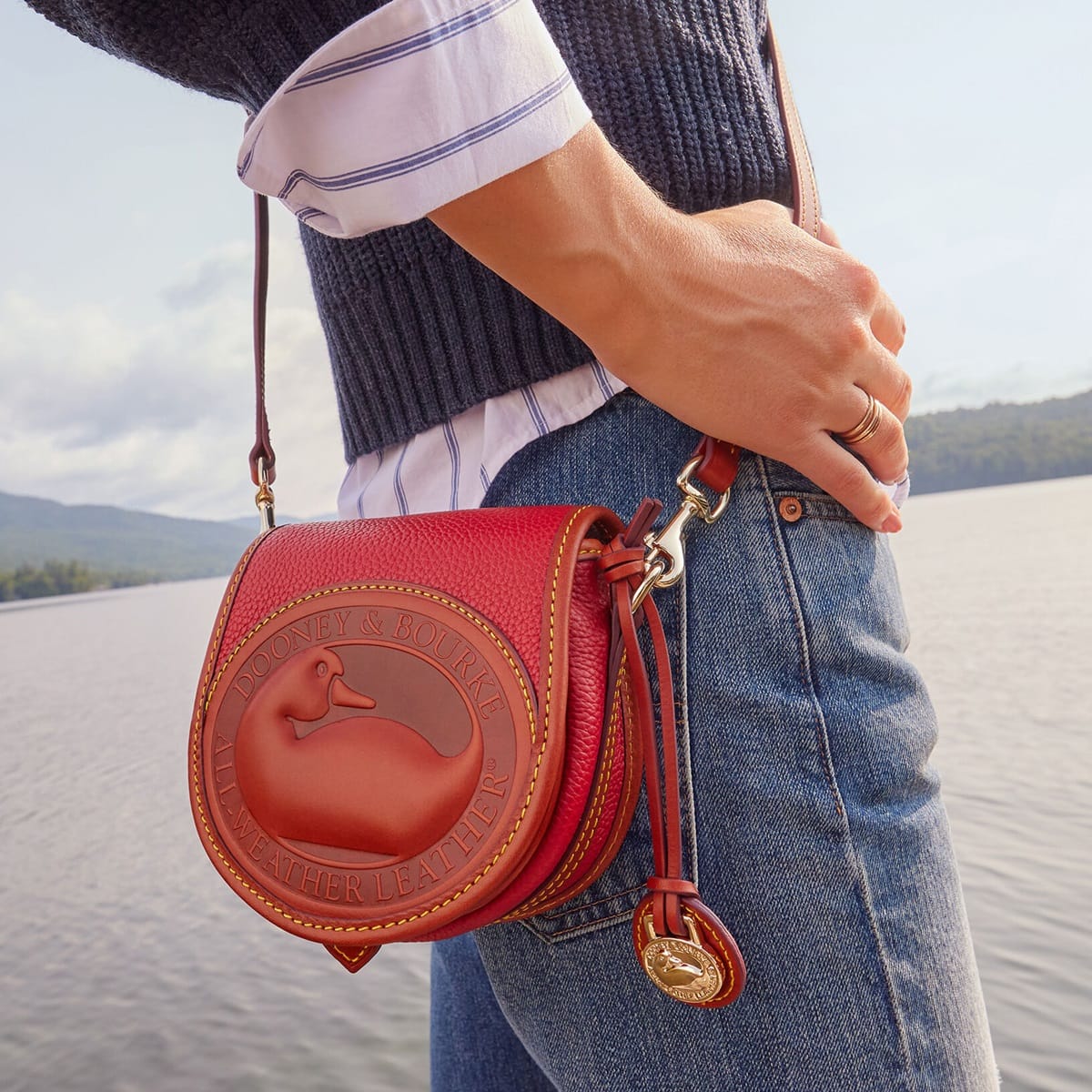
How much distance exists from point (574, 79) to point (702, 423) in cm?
34

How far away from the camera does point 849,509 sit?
2.95 ft

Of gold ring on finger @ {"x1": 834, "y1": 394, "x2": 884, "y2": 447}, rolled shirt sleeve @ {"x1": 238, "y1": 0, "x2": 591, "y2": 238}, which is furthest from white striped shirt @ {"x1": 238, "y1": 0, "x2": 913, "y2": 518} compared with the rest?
gold ring on finger @ {"x1": 834, "y1": 394, "x2": 884, "y2": 447}

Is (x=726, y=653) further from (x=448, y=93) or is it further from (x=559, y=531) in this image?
(x=448, y=93)

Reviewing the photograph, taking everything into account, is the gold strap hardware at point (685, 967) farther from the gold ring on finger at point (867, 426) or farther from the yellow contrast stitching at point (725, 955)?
the gold ring on finger at point (867, 426)

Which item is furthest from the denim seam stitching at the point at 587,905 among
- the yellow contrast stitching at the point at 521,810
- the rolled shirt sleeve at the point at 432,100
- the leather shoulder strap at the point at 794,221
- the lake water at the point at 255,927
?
the lake water at the point at 255,927

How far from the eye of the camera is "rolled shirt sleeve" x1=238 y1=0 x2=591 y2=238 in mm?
709

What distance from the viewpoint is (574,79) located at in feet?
2.85

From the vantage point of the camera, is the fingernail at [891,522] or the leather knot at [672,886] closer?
the leather knot at [672,886]

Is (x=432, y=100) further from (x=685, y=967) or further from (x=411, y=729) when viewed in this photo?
(x=685, y=967)

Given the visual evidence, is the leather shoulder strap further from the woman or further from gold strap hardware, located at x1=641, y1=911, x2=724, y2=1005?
gold strap hardware, located at x1=641, y1=911, x2=724, y2=1005

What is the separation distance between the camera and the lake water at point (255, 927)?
3.55 meters

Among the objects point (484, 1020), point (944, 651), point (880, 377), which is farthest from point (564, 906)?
point (944, 651)

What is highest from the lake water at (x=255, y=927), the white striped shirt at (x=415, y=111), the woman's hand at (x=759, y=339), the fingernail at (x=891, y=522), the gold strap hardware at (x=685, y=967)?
the white striped shirt at (x=415, y=111)

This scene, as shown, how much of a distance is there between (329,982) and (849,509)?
13.0ft
